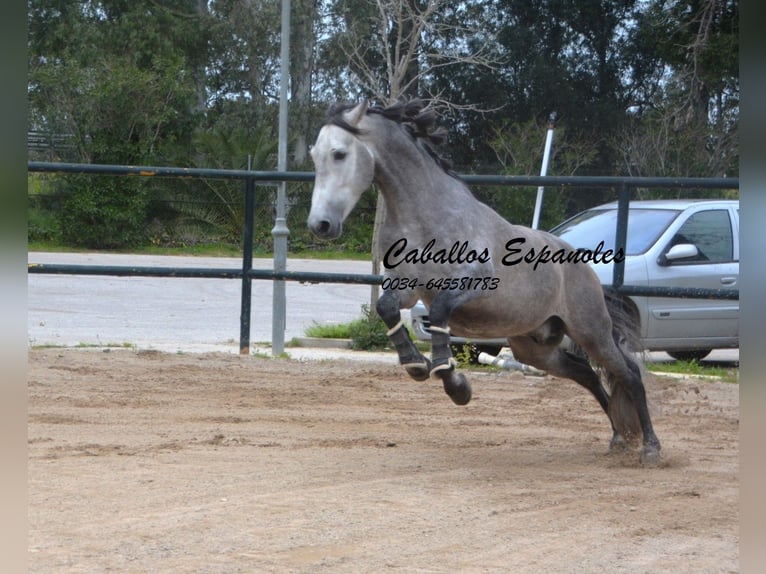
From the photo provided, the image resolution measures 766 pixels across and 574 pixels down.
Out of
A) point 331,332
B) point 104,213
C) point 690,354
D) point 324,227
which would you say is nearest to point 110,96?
point 104,213

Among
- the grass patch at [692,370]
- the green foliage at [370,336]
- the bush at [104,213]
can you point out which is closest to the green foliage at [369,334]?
the green foliage at [370,336]

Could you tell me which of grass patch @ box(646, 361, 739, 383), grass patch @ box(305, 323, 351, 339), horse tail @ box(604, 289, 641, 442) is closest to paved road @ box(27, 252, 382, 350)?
grass patch @ box(305, 323, 351, 339)

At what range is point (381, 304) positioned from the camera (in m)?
5.40

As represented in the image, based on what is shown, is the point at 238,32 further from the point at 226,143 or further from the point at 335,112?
the point at 335,112

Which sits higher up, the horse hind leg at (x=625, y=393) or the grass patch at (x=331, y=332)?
the horse hind leg at (x=625, y=393)

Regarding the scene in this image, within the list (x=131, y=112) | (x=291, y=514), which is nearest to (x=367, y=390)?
(x=291, y=514)

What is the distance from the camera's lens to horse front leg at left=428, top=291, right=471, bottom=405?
5.20 metres

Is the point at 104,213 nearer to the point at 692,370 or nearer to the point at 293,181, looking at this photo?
the point at 293,181

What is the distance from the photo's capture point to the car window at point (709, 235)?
32.5ft

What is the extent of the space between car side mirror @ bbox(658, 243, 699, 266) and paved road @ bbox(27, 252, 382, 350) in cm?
458

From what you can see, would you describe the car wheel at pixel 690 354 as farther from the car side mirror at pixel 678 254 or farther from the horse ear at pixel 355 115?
the horse ear at pixel 355 115

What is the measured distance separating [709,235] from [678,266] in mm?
576

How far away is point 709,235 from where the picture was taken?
10.0m
